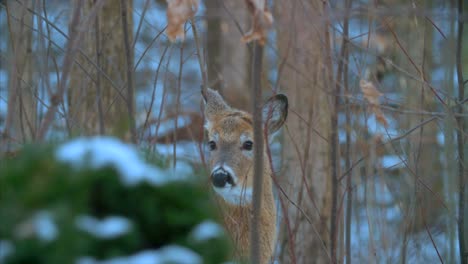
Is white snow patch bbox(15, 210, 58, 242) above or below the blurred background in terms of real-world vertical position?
below

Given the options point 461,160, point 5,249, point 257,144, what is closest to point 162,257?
point 5,249

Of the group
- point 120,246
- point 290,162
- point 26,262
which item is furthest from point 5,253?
point 290,162

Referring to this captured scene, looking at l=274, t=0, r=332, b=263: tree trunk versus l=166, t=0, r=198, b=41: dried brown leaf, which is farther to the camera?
l=274, t=0, r=332, b=263: tree trunk

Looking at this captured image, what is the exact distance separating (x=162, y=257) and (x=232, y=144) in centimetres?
375

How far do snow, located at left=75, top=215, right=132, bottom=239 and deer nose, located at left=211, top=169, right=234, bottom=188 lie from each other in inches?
130

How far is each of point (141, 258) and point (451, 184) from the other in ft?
6.67

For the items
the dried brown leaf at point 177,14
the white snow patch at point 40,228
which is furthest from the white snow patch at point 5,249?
the dried brown leaf at point 177,14

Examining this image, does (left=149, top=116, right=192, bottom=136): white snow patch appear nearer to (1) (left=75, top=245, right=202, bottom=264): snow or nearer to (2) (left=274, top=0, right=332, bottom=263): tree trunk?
(2) (left=274, top=0, right=332, bottom=263): tree trunk

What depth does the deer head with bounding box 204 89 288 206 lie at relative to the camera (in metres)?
5.15

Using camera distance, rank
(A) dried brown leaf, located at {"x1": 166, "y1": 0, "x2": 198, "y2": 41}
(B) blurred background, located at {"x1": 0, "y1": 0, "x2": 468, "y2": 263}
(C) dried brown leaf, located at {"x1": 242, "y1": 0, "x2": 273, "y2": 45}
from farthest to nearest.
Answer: (B) blurred background, located at {"x1": 0, "y1": 0, "x2": 468, "y2": 263} < (A) dried brown leaf, located at {"x1": 166, "y1": 0, "x2": 198, "y2": 41} < (C) dried brown leaf, located at {"x1": 242, "y1": 0, "x2": 273, "y2": 45}

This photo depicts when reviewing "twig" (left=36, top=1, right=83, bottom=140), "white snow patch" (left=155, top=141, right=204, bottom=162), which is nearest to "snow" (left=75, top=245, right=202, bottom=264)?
"twig" (left=36, top=1, right=83, bottom=140)

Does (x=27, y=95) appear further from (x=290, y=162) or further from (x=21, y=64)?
(x=290, y=162)

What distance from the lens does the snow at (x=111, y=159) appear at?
176 centimetres

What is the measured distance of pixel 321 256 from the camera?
6867mm
